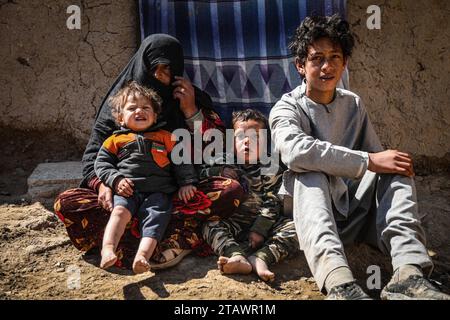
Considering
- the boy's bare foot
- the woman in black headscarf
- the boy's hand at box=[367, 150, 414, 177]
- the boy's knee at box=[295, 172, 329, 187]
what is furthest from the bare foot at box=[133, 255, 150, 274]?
the boy's hand at box=[367, 150, 414, 177]

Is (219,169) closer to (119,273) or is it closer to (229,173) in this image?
(229,173)

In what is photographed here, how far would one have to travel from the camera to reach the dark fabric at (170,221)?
299 cm

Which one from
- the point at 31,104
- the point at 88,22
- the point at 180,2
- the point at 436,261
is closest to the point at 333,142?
the point at 436,261

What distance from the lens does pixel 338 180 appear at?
2812 mm

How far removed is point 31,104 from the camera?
14.5ft

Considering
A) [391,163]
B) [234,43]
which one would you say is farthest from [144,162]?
[234,43]

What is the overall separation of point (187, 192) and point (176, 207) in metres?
0.12

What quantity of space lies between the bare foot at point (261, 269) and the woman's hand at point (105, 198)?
2.80 feet

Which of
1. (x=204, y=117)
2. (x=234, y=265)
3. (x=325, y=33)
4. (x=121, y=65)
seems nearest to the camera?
(x=234, y=265)

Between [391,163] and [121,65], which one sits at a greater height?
[121,65]

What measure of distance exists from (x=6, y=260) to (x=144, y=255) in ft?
3.05

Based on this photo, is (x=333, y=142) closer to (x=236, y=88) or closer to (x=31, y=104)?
(x=236, y=88)

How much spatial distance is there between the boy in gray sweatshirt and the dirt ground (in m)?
0.31

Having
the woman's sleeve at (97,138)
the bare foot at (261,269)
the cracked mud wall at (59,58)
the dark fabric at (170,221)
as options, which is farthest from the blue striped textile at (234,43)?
the bare foot at (261,269)
